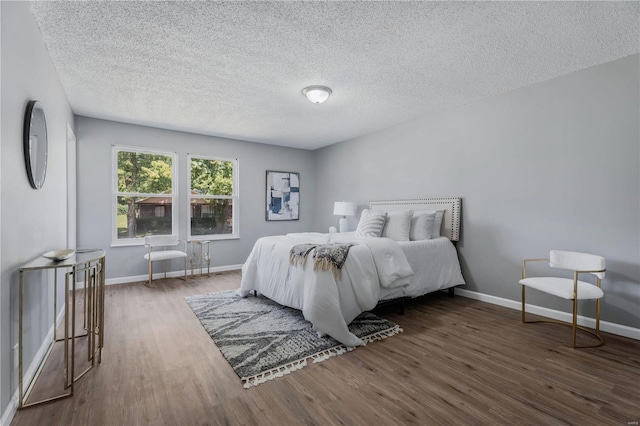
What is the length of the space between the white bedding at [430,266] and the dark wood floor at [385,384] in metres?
0.57

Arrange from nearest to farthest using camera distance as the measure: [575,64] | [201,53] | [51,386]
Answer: [51,386] → [201,53] → [575,64]

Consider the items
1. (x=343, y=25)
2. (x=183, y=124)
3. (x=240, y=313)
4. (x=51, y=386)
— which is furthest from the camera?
(x=183, y=124)

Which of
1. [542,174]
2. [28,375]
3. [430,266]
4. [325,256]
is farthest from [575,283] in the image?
[28,375]

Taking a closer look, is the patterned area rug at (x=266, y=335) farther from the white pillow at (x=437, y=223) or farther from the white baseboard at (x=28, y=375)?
the white pillow at (x=437, y=223)

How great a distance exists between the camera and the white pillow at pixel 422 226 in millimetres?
3844

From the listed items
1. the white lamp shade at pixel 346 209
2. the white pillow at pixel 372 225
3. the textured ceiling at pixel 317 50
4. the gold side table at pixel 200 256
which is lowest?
the gold side table at pixel 200 256

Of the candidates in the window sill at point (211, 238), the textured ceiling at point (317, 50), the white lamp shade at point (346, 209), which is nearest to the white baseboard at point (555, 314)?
the white lamp shade at point (346, 209)

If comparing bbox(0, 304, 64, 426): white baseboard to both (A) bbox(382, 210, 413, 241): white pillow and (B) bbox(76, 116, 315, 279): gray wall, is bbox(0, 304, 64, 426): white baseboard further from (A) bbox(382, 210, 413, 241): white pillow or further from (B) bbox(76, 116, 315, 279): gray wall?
(A) bbox(382, 210, 413, 241): white pillow

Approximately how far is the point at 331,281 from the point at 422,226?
1779 mm

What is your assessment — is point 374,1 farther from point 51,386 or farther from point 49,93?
point 51,386

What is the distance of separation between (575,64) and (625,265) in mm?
1873

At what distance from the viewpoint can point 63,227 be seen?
323cm

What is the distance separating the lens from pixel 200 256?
5148 mm

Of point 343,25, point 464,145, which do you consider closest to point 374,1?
point 343,25
